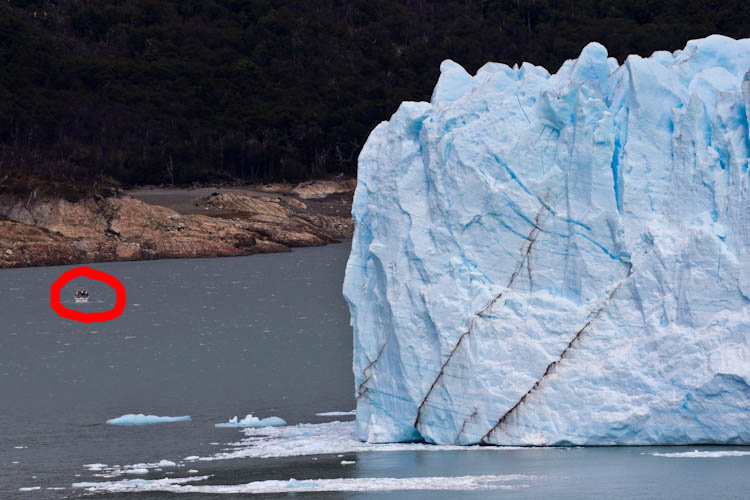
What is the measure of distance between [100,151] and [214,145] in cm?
1070

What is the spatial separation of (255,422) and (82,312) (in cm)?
3088

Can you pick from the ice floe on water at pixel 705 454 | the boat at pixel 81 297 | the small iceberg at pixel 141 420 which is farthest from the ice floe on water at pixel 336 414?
the boat at pixel 81 297

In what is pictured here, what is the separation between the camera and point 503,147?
17.7 meters

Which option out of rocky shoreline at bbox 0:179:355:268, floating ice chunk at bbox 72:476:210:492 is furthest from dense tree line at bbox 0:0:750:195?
floating ice chunk at bbox 72:476:210:492

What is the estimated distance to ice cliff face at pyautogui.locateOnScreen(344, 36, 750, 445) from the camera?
16062 millimetres

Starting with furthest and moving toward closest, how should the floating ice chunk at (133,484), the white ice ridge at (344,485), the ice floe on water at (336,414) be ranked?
the ice floe on water at (336,414)
the floating ice chunk at (133,484)
the white ice ridge at (344,485)

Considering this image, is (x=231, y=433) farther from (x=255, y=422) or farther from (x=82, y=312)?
(x=82, y=312)

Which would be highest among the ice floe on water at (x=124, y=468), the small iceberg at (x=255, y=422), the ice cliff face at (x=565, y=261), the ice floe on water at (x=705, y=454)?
the ice cliff face at (x=565, y=261)

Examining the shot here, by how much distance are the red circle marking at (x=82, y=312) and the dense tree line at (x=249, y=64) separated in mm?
16701

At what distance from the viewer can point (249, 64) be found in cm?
13725

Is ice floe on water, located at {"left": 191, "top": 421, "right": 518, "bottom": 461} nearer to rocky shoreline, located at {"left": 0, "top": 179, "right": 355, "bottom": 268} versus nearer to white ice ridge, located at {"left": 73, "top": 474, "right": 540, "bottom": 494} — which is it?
white ice ridge, located at {"left": 73, "top": 474, "right": 540, "bottom": 494}

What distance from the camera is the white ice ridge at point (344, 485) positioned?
48.4ft

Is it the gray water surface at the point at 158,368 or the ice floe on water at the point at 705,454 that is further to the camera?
the gray water surface at the point at 158,368

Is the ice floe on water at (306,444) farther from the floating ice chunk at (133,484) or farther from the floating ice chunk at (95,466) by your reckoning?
the floating ice chunk at (133,484)
